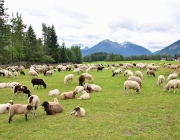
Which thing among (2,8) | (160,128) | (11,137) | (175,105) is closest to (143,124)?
(160,128)

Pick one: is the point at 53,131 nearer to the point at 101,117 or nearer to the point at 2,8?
the point at 101,117

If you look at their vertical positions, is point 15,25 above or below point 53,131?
above

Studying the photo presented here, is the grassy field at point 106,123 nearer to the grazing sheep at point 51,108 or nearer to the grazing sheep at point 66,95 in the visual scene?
the grazing sheep at point 51,108

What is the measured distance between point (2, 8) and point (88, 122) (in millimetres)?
30209

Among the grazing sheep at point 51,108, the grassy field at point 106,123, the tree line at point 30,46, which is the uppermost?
the tree line at point 30,46

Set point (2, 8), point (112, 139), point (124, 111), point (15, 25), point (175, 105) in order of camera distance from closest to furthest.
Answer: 1. point (112, 139)
2. point (124, 111)
3. point (175, 105)
4. point (2, 8)
5. point (15, 25)

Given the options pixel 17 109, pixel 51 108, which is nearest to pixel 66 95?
pixel 51 108

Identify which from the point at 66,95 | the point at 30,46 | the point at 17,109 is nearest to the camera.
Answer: the point at 17,109

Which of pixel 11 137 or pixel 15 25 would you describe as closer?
pixel 11 137

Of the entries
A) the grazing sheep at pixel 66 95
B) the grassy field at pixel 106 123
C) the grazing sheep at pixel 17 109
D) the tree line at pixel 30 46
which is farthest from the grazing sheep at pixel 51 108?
the tree line at pixel 30 46

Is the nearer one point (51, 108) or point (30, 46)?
point (51, 108)

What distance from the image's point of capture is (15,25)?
55812 millimetres

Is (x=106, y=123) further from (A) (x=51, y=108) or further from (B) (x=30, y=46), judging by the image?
(B) (x=30, y=46)

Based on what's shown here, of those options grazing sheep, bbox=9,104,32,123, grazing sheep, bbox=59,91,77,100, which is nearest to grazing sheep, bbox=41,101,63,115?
grazing sheep, bbox=9,104,32,123
